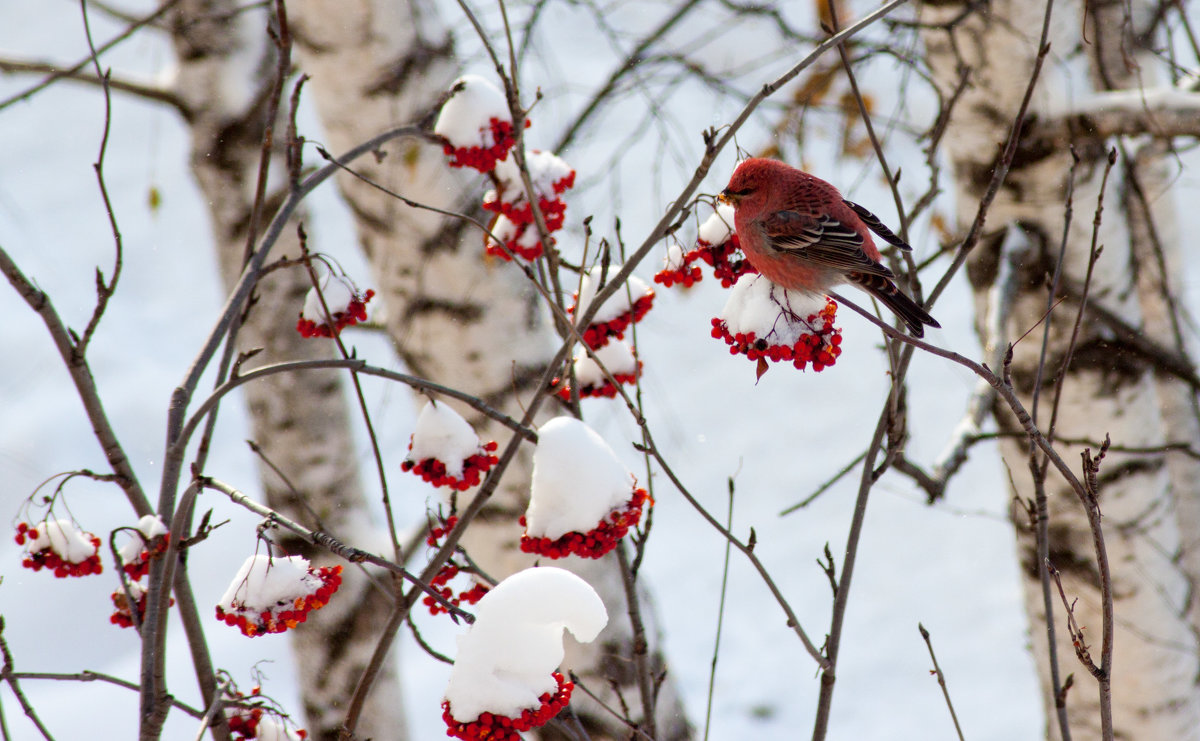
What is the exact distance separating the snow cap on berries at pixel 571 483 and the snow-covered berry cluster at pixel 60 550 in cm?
56

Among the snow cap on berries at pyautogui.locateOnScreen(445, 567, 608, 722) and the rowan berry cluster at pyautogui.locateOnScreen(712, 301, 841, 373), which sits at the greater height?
the rowan berry cluster at pyautogui.locateOnScreen(712, 301, 841, 373)

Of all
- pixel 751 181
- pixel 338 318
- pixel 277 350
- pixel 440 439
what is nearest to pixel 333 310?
pixel 338 318

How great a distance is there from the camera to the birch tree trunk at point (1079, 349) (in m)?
1.69

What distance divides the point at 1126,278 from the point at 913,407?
9.68 ft

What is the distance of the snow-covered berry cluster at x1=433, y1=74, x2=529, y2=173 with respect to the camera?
113 cm

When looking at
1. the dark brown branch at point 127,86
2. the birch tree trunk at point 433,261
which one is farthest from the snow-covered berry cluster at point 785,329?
the dark brown branch at point 127,86

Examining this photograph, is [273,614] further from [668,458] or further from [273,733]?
[668,458]

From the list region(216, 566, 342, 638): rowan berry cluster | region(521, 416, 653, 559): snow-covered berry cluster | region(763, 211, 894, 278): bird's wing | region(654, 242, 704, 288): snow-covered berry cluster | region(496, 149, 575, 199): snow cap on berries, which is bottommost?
region(216, 566, 342, 638): rowan berry cluster

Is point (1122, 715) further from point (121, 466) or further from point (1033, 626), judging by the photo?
point (121, 466)

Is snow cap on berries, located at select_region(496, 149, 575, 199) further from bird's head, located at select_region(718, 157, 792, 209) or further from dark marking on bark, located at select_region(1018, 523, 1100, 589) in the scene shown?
dark marking on bark, located at select_region(1018, 523, 1100, 589)

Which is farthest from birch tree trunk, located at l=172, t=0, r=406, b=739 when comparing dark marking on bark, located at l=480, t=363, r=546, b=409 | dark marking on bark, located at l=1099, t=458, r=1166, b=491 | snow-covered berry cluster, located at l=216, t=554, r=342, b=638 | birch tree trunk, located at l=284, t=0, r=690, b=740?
dark marking on bark, located at l=1099, t=458, r=1166, b=491

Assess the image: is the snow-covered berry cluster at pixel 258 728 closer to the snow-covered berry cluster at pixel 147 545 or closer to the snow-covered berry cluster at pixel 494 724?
the snow-covered berry cluster at pixel 147 545

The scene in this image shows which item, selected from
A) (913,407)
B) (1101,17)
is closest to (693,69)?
(1101,17)

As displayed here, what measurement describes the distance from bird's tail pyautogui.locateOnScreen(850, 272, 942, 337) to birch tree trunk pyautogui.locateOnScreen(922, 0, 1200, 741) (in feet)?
2.97
